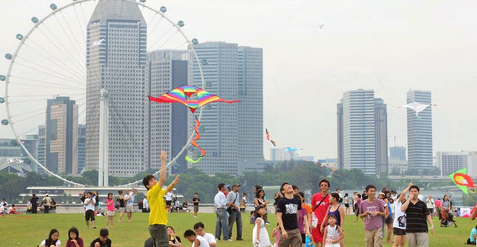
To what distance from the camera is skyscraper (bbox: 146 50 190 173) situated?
15800 centimetres

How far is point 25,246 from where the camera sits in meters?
25.8

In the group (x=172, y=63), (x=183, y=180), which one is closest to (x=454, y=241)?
(x=183, y=180)

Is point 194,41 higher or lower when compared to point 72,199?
higher

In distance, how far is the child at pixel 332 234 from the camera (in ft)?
60.5

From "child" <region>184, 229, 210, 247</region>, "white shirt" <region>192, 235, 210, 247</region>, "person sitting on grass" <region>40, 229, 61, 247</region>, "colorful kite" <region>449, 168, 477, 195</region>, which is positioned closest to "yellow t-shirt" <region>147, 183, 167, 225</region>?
"child" <region>184, 229, 210, 247</region>

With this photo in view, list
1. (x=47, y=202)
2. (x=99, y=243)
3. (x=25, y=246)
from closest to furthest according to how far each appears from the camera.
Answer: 1. (x=99, y=243)
2. (x=25, y=246)
3. (x=47, y=202)

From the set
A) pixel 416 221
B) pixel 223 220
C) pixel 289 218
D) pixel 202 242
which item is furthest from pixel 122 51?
pixel 289 218

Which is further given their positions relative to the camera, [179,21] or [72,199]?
[72,199]

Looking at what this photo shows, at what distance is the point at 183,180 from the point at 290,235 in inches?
5844

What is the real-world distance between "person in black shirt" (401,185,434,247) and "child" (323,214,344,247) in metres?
1.56

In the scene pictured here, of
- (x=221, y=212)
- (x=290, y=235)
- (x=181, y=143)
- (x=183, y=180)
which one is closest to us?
(x=290, y=235)

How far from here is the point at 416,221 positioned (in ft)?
62.0

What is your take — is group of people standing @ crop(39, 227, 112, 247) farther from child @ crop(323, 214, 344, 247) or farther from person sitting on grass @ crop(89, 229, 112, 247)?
child @ crop(323, 214, 344, 247)

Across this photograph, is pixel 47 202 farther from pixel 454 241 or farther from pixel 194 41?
pixel 454 241
